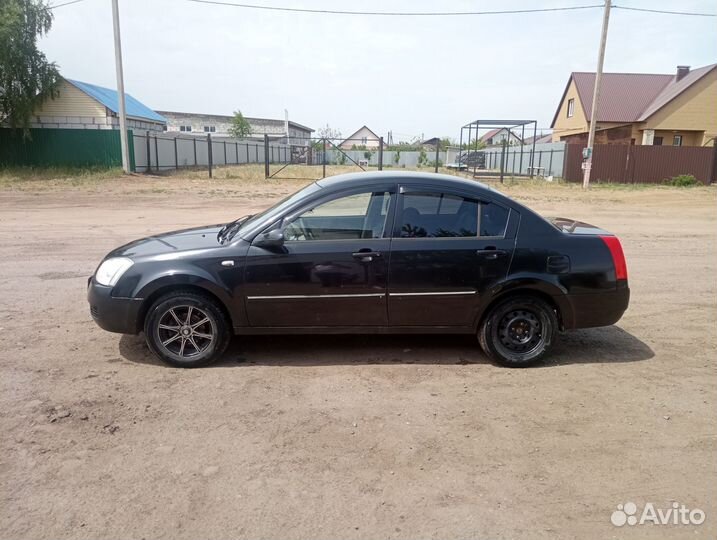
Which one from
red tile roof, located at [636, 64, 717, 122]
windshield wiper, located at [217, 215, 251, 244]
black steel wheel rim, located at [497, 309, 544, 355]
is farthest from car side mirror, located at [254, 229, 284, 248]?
red tile roof, located at [636, 64, 717, 122]

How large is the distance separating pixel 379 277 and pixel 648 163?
2946cm

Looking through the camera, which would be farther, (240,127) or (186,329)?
(240,127)

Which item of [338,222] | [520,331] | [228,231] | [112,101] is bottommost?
[520,331]

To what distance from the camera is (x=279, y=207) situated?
196 inches

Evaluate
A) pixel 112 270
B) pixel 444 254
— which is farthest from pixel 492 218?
pixel 112 270

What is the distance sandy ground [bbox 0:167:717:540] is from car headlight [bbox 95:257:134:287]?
2.34ft

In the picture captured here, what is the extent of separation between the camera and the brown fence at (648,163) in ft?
95.0

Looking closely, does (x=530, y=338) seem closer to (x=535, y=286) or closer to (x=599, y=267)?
(x=535, y=286)

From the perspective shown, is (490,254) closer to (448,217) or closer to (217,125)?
(448,217)

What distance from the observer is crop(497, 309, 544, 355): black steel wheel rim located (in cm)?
482

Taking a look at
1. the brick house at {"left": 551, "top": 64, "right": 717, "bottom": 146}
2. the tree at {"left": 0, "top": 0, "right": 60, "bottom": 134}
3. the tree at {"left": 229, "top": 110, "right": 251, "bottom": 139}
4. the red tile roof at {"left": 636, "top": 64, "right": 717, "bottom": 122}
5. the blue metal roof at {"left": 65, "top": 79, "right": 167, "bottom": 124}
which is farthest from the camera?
the tree at {"left": 229, "top": 110, "right": 251, "bottom": 139}

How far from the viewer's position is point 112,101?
37.7m

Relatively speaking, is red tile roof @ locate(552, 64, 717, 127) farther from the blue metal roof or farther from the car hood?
the car hood

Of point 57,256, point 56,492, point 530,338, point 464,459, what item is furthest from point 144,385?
point 57,256
